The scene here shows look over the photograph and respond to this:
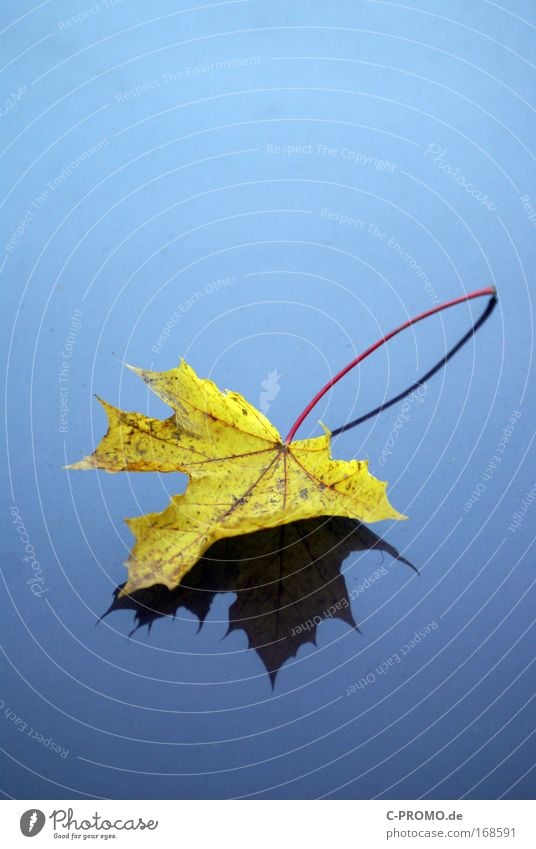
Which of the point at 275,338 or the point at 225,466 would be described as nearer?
the point at 225,466

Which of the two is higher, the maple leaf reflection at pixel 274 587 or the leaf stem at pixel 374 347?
the leaf stem at pixel 374 347

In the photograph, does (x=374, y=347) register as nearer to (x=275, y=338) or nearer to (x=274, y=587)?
(x=275, y=338)

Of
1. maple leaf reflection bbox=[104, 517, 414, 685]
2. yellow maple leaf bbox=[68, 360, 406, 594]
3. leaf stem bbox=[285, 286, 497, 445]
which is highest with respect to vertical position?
leaf stem bbox=[285, 286, 497, 445]

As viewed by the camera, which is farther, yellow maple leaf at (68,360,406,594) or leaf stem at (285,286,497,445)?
leaf stem at (285,286,497,445)

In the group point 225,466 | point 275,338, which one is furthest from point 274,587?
point 275,338

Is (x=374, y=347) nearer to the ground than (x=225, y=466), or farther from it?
farther from it


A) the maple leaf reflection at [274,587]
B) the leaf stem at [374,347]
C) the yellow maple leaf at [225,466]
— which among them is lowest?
the maple leaf reflection at [274,587]
